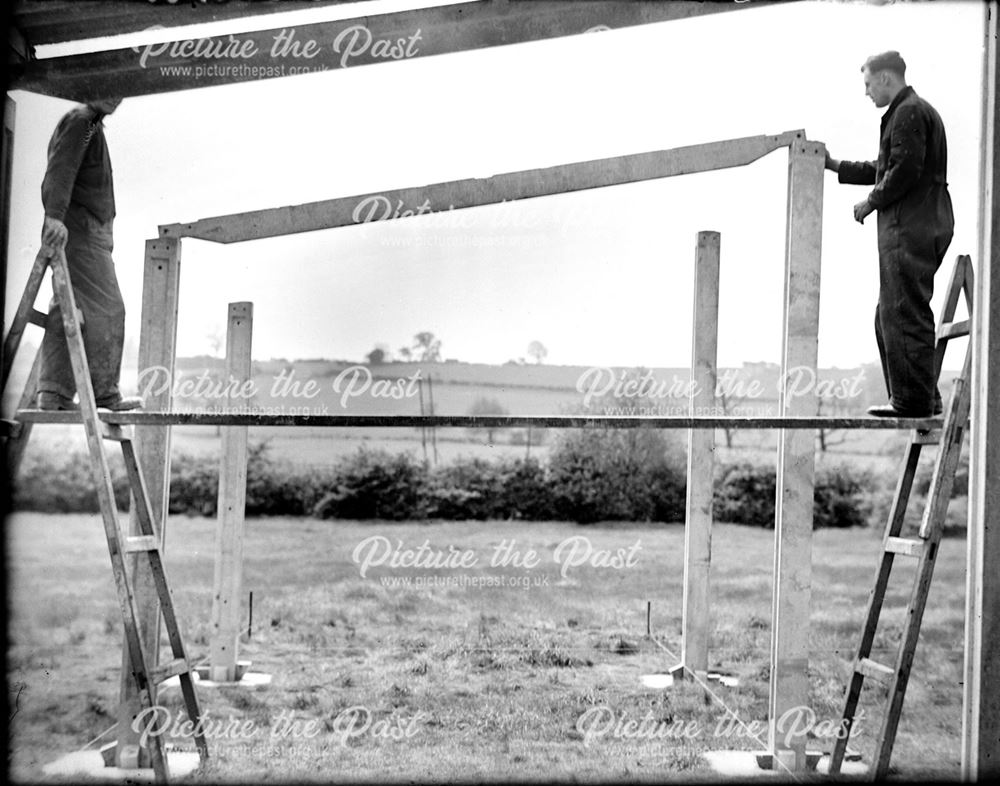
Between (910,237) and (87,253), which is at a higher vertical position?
(910,237)

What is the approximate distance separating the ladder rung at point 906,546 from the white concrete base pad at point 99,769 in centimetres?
362

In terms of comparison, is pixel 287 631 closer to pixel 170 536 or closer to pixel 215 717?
pixel 215 717

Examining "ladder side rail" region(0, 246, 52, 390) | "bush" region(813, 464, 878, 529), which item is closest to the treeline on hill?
"bush" region(813, 464, 878, 529)

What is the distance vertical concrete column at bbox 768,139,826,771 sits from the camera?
4.63 meters

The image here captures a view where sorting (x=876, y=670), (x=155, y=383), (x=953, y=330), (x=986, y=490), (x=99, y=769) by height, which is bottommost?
(x=99, y=769)

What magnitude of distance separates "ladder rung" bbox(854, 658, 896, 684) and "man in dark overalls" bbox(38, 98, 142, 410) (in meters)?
3.86

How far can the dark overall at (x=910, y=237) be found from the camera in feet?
14.8

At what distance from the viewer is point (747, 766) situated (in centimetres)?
473

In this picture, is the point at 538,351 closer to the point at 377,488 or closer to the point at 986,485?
the point at 377,488

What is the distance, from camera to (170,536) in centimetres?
1203

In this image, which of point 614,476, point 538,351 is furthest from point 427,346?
point 614,476

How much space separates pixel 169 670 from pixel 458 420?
A: 73.1 inches

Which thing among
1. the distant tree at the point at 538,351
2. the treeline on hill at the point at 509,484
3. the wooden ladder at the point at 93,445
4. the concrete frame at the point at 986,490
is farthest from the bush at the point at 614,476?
the concrete frame at the point at 986,490

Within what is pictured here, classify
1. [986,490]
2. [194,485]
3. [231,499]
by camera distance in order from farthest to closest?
1. [194,485]
2. [231,499]
3. [986,490]
